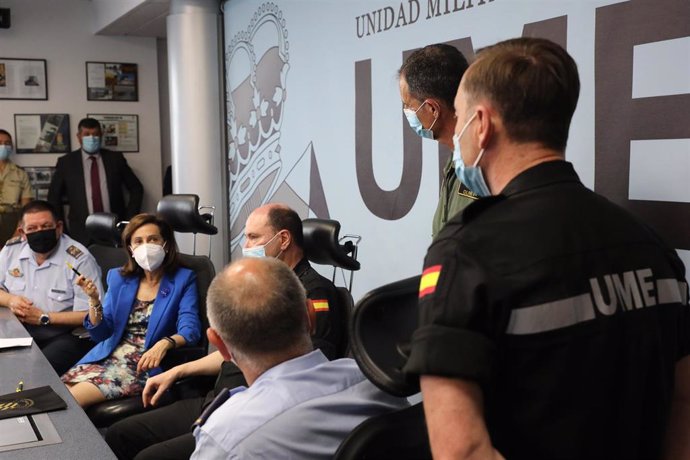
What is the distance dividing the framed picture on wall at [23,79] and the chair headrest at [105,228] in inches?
145

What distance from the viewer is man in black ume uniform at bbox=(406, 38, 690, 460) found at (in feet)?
3.32

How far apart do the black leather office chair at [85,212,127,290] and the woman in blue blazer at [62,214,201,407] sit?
21.9 inches

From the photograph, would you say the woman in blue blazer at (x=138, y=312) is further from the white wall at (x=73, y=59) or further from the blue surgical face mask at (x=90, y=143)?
the white wall at (x=73, y=59)

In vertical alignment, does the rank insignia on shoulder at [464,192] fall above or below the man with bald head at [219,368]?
above

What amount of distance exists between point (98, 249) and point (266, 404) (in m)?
3.02

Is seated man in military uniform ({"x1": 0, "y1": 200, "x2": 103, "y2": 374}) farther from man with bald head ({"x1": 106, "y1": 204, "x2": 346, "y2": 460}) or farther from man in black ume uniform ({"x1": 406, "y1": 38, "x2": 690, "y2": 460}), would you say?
man in black ume uniform ({"x1": 406, "y1": 38, "x2": 690, "y2": 460})

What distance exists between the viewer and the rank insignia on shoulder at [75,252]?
365 centimetres

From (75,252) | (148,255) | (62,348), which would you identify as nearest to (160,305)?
(148,255)

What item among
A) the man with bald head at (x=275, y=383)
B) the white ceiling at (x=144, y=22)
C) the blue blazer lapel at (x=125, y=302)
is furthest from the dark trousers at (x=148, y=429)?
the white ceiling at (x=144, y=22)

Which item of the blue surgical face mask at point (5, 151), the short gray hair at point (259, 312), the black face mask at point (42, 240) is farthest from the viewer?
the blue surgical face mask at point (5, 151)

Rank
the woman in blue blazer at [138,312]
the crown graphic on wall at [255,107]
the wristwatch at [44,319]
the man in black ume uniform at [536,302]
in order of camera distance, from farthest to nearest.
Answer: the crown graphic on wall at [255,107] < the wristwatch at [44,319] < the woman in blue blazer at [138,312] < the man in black ume uniform at [536,302]

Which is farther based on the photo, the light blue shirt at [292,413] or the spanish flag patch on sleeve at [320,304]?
the spanish flag patch on sleeve at [320,304]

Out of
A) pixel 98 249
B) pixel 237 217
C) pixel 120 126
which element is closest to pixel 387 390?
pixel 98 249

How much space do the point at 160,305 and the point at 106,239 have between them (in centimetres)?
95
